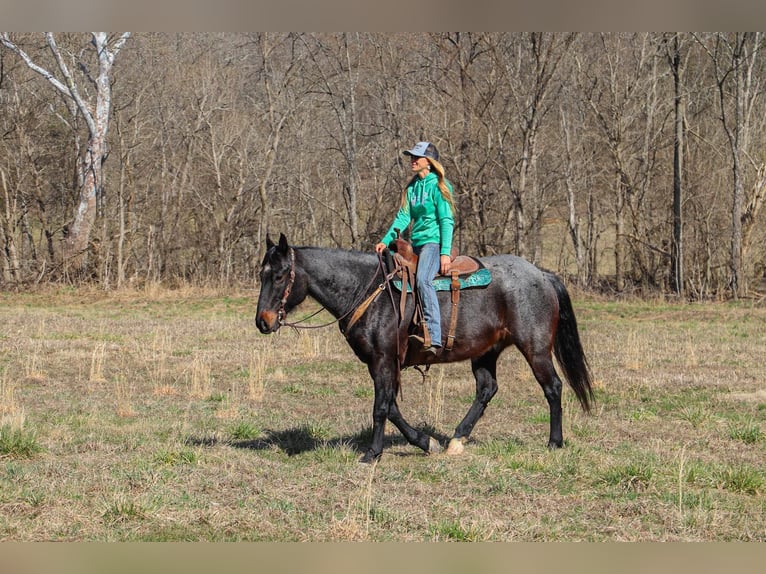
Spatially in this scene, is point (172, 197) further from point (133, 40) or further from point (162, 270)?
point (133, 40)

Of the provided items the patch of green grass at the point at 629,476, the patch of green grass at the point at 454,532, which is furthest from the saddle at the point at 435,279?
the patch of green grass at the point at 454,532

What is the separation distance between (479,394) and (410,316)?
1209 mm

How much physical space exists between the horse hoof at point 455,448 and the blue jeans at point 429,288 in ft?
3.13

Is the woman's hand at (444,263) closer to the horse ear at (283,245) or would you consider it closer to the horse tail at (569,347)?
the horse tail at (569,347)

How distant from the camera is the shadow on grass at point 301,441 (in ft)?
26.9

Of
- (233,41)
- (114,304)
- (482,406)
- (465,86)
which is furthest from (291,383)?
(233,41)

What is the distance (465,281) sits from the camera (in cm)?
818

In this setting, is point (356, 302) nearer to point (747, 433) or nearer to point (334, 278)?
point (334, 278)

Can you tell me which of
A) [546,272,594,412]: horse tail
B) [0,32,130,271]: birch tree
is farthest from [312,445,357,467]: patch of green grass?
[0,32,130,271]: birch tree

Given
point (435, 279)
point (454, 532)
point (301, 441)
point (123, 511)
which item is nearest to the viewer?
point (454, 532)

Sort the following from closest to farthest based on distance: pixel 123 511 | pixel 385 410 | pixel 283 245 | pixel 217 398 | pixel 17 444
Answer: pixel 123 511
pixel 283 245
pixel 17 444
pixel 385 410
pixel 217 398

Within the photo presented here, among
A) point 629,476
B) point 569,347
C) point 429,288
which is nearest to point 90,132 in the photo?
point 429,288

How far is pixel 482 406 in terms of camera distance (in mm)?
8484

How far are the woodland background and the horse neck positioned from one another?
16.8 metres
